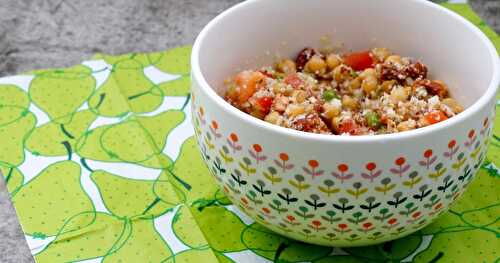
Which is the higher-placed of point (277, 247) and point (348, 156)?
point (348, 156)

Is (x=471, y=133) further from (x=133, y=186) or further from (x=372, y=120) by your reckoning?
(x=133, y=186)

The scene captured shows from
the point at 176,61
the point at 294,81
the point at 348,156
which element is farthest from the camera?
the point at 176,61

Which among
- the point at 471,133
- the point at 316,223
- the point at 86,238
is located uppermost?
the point at 471,133

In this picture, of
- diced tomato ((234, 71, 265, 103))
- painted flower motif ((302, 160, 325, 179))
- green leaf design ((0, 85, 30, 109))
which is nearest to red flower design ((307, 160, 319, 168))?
painted flower motif ((302, 160, 325, 179))

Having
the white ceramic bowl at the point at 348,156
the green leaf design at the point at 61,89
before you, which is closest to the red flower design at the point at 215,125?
the white ceramic bowl at the point at 348,156

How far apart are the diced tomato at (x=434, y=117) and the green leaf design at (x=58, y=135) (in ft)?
1.78

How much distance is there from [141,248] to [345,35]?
44 centimetres

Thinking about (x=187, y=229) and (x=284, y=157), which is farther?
(x=187, y=229)

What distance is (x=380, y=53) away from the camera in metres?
1.08

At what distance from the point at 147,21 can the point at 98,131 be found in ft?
1.37

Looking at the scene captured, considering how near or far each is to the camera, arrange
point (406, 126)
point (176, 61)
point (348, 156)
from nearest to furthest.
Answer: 1. point (348, 156)
2. point (406, 126)
3. point (176, 61)

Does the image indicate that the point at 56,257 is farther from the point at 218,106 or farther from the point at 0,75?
the point at 0,75

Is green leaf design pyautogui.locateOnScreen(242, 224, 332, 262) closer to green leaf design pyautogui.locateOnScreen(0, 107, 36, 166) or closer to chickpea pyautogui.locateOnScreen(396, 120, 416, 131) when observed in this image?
chickpea pyautogui.locateOnScreen(396, 120, 416, 131)

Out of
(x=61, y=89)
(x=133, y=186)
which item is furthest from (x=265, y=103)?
(x=61, y=89)
